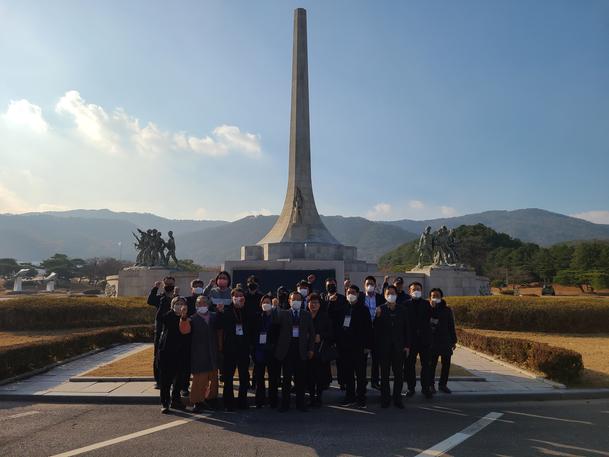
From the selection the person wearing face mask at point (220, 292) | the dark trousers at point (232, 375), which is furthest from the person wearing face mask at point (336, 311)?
the person wearing face mask at point (220, 292)

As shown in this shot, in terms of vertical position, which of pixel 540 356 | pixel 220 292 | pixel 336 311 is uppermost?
pixel 220 292

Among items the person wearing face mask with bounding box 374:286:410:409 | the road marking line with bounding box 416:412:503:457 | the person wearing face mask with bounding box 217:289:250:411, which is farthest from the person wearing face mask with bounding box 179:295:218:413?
the road marking line with bounding box 416:412:503:457

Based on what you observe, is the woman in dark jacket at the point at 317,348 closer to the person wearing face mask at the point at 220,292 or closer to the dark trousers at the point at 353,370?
the dark trousers at the point at 353,370

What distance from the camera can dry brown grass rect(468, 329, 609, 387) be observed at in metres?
7.99

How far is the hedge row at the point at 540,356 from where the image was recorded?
7.73 metres

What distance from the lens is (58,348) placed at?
31.8 ft

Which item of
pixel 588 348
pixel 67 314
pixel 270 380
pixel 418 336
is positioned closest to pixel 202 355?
pixel 270 380

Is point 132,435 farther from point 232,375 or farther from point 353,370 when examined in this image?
point 353,370

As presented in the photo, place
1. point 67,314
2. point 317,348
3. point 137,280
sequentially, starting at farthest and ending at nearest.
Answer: point 137,280, point 67,314, point 317,348

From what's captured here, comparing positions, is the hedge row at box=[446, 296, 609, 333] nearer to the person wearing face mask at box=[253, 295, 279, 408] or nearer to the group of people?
the group of people

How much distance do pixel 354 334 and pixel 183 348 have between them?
2427 mm

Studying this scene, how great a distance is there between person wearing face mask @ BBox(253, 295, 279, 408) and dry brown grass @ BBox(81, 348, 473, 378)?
2.65 metres

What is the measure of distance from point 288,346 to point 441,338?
8.24ft

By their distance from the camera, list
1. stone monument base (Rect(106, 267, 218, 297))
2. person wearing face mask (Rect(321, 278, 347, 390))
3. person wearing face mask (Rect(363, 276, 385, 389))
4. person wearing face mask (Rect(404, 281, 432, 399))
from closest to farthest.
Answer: person wearing face mask (Rect(321, 278, 347, 390)) → person wearing face mask (Rect(404, 281, 432, 399)) → person wearing face mask (Rect(363, 276, 385, 389)) → stone monument base (Rect(106, 267, 218, 297))
